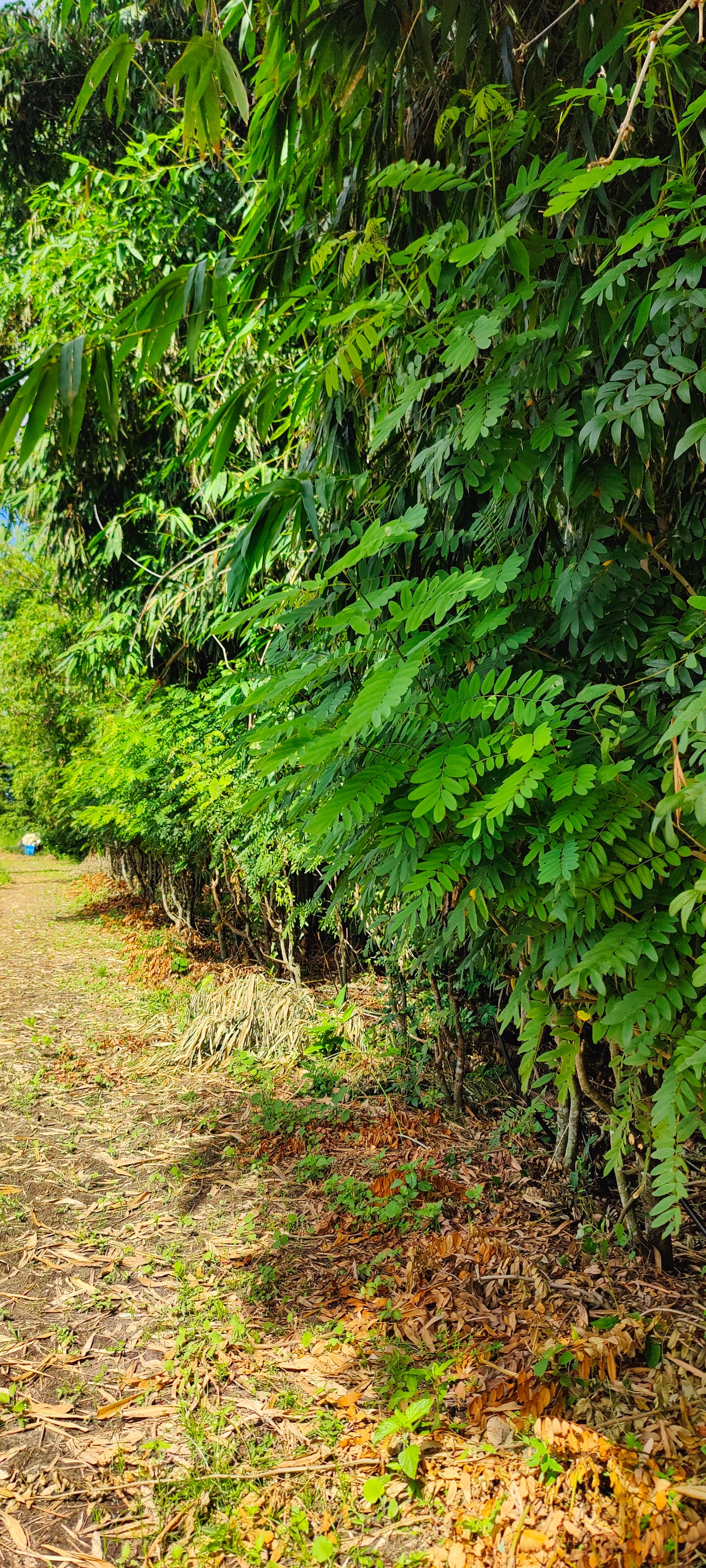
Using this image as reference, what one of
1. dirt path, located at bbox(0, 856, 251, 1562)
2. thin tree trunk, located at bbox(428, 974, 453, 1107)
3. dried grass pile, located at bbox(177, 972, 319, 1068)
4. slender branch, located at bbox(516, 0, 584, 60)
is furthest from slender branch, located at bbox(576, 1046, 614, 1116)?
dried grass pile, located at bbox(177, 972, 319, 1068)

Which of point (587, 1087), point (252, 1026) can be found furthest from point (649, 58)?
point (252, 1026)

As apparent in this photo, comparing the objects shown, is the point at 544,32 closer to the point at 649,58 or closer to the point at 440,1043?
the point at 649,58

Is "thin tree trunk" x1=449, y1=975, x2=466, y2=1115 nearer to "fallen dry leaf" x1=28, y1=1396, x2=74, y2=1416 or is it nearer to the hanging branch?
"fallen dry leaf" x1=28, y1=1396, x2=74, y2=1416

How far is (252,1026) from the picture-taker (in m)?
4.32

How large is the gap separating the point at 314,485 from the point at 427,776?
0.76 m

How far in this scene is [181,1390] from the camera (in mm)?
2059

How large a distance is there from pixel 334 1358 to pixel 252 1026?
2264 mm

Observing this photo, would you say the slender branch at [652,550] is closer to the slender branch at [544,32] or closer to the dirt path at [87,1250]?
the slender branch at [544,32]

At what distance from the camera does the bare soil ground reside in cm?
162

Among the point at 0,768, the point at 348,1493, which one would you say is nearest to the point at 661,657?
the point at 348,1493

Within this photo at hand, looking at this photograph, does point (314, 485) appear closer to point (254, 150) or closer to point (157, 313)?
point (157, 313)

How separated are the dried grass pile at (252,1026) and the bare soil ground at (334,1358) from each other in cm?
73

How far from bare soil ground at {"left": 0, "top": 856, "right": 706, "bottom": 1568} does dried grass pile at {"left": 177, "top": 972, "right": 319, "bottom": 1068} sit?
28.7 inches

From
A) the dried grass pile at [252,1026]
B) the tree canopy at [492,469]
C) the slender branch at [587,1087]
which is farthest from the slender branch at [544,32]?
the dried grass pile at [252,1026]
